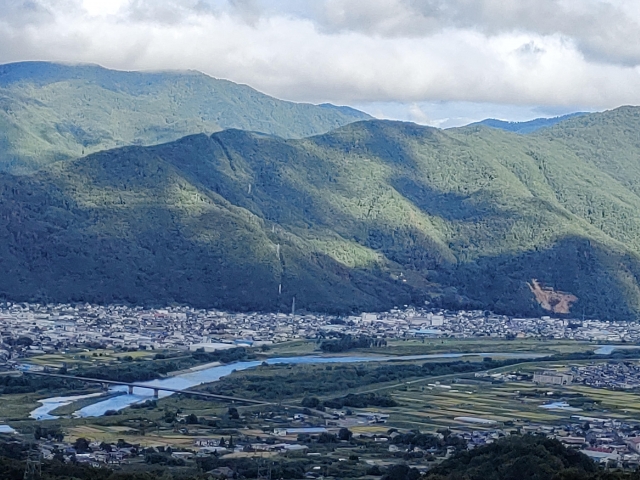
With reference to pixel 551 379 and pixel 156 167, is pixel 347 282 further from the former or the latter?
pixel 551 379

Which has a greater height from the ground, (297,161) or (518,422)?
(297,161)

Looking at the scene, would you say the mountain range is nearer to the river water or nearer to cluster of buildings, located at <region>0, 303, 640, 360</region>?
cluster of buildings, located at <region>0, 303, 640, 360</region>

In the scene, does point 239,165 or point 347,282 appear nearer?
point 347,282

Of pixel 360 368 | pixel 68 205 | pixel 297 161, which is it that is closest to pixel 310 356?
pixel 360 368

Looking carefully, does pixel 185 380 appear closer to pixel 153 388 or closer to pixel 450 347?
pixel 153 388

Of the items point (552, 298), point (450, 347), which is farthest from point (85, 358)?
point (552, 298)

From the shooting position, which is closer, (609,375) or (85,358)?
(609,375)

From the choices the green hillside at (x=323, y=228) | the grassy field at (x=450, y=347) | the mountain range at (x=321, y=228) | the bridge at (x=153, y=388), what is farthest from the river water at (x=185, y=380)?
the green hillside at (x=323, y=228)
